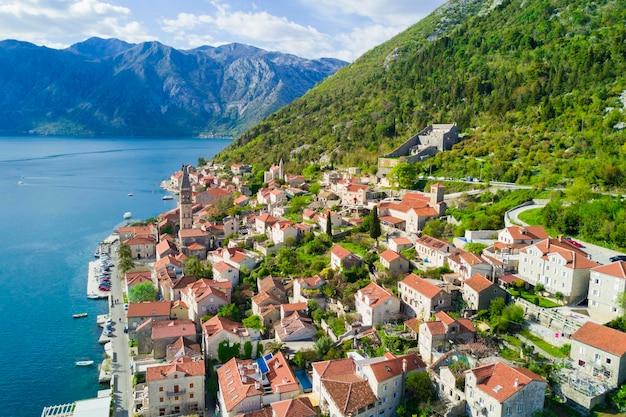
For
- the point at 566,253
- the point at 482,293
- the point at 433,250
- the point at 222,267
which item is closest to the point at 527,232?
the point at 566,253

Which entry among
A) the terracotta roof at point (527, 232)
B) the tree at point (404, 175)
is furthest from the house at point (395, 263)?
the tree at point (404, 175)

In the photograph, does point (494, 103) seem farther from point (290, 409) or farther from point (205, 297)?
point (290, 409)

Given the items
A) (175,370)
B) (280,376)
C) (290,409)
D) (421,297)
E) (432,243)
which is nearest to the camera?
(290,409)

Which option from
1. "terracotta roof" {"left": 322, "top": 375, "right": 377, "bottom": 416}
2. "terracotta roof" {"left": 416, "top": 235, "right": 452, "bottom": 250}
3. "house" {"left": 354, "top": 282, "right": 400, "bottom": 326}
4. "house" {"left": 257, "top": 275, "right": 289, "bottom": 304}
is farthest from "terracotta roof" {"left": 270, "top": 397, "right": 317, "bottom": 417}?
"terracotta roof" {"left": 416, "top": 235, "right": 452, "bottom": 250}

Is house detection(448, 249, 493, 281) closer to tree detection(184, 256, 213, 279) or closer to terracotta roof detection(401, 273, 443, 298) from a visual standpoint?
terracotta roof detection(401, 273, 443, 298)

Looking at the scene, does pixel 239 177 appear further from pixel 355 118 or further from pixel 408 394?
pixel 408 394
